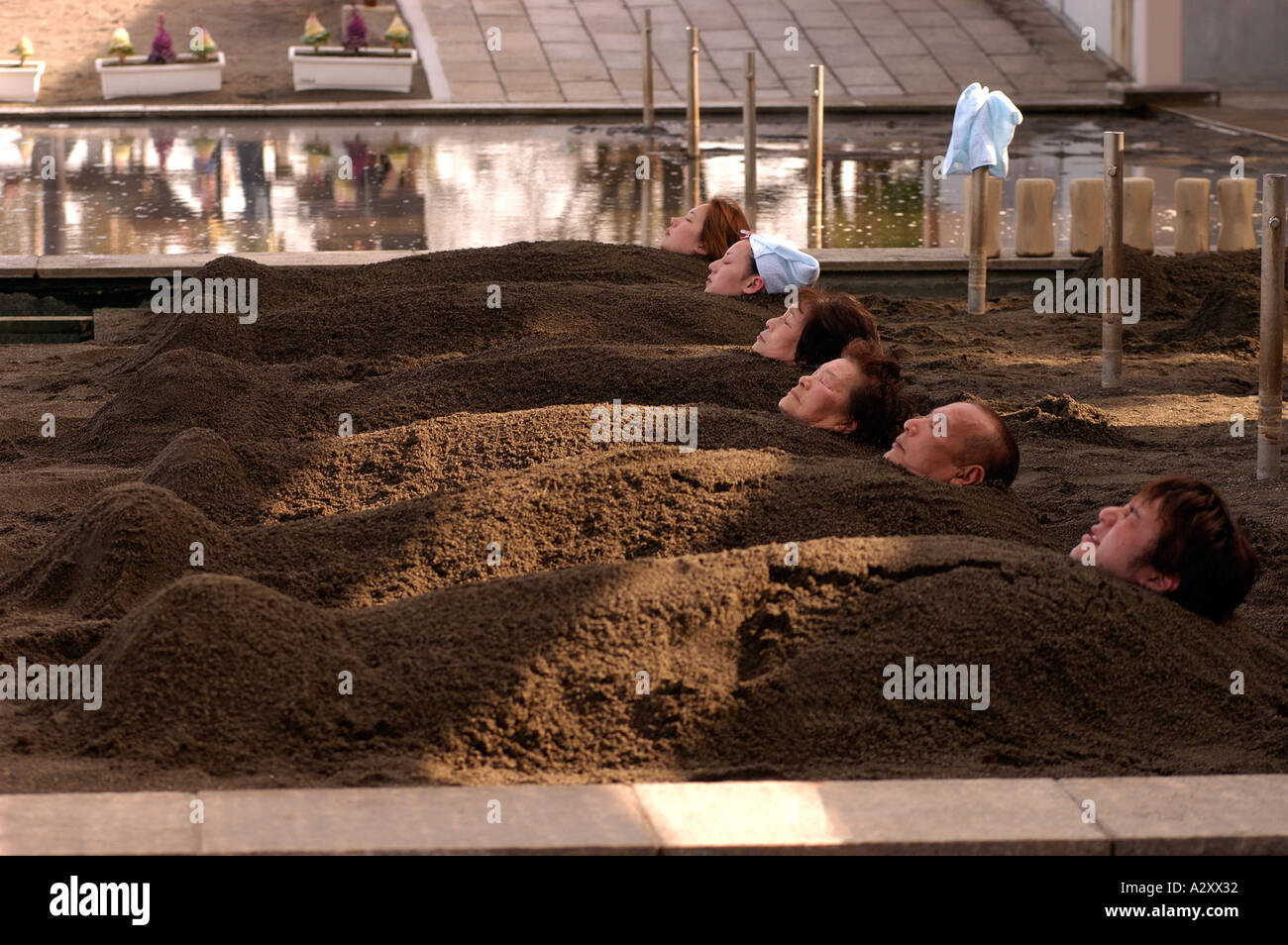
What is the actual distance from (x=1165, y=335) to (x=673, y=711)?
5.11 m

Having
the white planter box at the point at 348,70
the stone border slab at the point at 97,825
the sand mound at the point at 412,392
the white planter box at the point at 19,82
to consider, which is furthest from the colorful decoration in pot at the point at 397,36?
the stone border slab at the point at 97,825

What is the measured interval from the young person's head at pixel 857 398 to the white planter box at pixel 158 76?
1419 centimetres

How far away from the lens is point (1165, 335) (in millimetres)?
7496

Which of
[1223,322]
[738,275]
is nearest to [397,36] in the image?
[738,275]

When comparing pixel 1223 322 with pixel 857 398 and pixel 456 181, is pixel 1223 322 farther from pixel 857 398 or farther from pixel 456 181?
pixel 456 181

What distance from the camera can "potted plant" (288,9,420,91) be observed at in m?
17.5

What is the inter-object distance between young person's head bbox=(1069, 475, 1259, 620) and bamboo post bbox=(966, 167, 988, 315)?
4145 mm

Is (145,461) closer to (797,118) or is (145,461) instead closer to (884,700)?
(884,700)

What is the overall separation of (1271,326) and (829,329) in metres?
1.45

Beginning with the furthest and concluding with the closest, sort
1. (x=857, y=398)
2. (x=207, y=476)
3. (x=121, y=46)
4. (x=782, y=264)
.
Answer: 1. (x=121, y=46)
2. (x=782, y=264)
3. (x=857, y=398)
4. (x=207, y=476)

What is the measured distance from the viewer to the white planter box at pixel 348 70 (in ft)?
57.5

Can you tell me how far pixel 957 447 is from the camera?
4.29 metres

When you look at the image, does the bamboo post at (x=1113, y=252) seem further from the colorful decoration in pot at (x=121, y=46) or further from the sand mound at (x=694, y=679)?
the colorful decoration in pot at (x=121, y=46)
